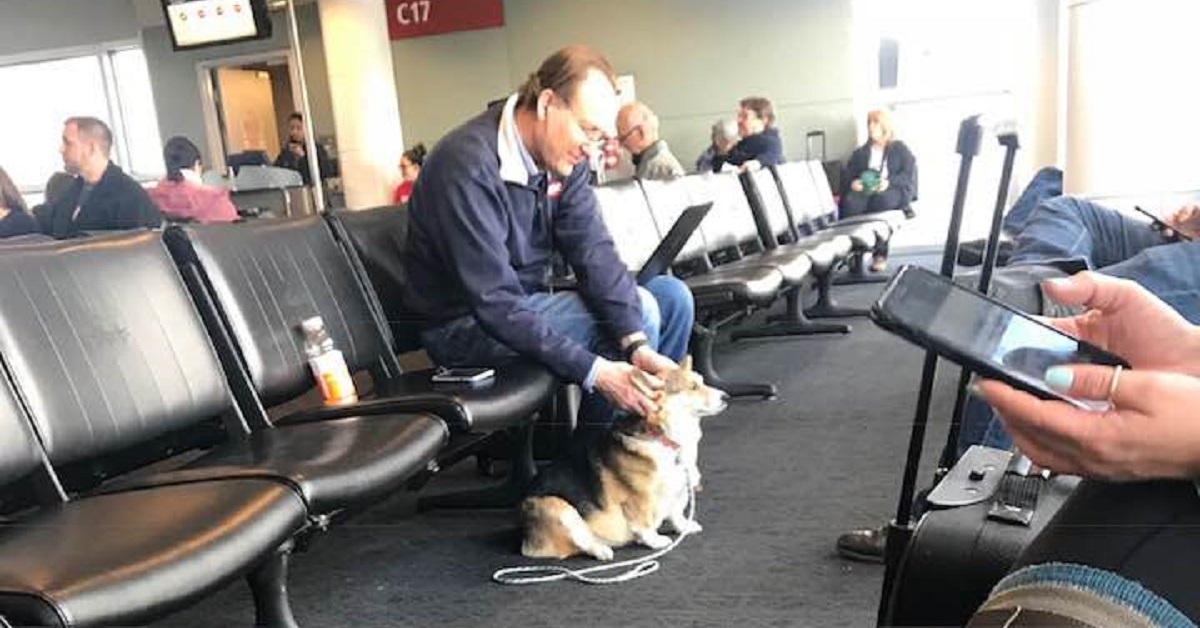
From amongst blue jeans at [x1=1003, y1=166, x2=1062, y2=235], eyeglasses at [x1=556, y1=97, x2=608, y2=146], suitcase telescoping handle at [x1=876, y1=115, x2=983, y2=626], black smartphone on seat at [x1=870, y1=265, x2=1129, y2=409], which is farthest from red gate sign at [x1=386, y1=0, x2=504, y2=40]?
black smartphone on seat at [x1=870, y1=265, x2=1129, y2=409]

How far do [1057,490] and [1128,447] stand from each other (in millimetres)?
309

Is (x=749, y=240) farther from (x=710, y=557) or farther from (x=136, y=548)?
(x=136, y=548)

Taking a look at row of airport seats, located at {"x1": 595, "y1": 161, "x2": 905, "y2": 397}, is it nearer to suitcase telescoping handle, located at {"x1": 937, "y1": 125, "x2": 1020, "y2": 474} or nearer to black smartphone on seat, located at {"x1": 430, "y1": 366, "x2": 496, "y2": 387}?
black smartphone on seat, located at {"x1": 430, "y1": 366, "x2": 496, "y2": 387}

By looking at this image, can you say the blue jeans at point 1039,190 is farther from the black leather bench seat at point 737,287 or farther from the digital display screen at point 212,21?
the digital display screen at point 212,21

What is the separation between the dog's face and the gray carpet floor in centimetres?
25

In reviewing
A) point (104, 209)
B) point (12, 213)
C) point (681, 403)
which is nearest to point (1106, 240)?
point (681, 403)

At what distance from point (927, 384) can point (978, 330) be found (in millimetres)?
610

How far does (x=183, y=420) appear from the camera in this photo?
1.81m

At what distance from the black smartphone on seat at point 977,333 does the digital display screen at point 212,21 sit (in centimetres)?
591

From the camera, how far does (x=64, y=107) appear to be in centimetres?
745

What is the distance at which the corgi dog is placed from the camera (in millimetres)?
2113

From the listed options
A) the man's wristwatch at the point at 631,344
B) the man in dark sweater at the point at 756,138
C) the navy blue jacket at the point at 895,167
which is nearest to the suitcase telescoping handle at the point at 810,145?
the navy blue jacket at the point at 895,167

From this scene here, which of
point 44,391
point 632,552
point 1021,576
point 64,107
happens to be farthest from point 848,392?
point 64,107

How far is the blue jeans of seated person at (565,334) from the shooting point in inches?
91.6
